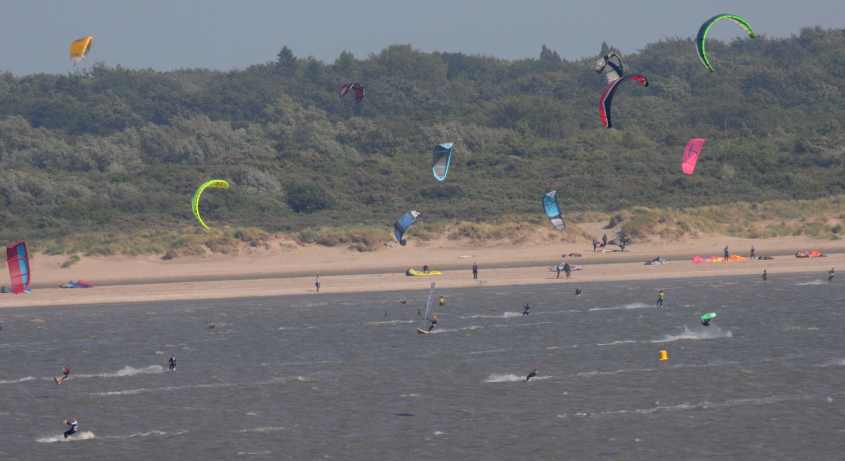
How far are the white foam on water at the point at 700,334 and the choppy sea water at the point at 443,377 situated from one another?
11cm

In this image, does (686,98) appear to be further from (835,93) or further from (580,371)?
(580,371)

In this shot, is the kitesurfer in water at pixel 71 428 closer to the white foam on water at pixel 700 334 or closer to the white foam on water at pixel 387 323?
the white foam on water at pixel 387 323

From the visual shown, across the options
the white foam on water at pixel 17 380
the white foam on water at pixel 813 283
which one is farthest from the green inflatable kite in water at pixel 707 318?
the white foam on water at pixel 17 380

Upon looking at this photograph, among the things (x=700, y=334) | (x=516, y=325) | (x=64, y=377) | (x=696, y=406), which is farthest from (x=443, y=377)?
(x=700, y=334)

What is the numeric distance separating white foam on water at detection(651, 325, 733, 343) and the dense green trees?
24.9 metres

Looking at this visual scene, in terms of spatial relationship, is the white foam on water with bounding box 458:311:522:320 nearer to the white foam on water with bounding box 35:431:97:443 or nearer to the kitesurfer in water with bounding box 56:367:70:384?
the kitesurfer in water with bounding box 56:367:70:384

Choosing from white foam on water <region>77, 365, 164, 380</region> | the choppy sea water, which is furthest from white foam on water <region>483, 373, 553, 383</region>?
white foam on water <region>77, 365, 164, 380</region>

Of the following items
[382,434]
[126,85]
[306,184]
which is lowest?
[382,434]

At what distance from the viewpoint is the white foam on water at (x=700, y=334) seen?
3972 centimetres

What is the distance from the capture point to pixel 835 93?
104312 millimetres

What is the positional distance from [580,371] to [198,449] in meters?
11.1

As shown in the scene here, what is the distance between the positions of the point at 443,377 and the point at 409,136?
58766 millimetres

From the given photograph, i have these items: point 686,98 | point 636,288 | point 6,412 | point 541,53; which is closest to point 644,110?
point 686,98

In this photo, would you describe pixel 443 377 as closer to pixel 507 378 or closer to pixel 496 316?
pixel 507 378
